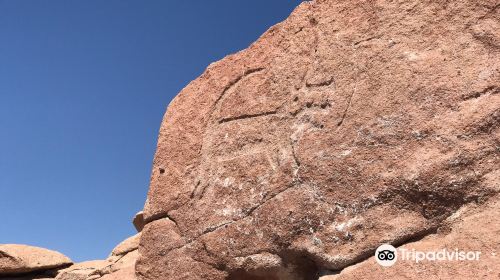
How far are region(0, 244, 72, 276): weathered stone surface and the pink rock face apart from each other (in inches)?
135

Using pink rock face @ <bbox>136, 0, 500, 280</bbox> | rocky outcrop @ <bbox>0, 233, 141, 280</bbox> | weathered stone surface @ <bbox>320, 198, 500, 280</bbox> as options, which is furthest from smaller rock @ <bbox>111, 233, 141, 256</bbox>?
weathered stone surface @ <bbox>320, 198, 500, 280</bbox>

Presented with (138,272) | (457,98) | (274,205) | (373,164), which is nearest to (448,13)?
(457,98)

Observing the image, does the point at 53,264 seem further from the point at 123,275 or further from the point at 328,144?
the point at 328,144

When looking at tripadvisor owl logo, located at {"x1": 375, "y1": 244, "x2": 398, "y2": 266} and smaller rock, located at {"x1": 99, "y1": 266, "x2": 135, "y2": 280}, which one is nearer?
tripadvisor owl logo, located at {"x1": 375, "y1": 244, "x2": 398, "y2": 266}

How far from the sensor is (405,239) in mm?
3580

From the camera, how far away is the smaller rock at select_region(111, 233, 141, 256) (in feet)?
24.9

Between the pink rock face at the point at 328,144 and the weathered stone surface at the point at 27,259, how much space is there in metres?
3.43

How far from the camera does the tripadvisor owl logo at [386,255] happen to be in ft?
11.6

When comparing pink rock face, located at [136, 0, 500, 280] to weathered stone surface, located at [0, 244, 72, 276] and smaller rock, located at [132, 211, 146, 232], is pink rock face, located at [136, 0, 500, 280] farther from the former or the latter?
smaller rock, located at [132, 211, 146, 232]

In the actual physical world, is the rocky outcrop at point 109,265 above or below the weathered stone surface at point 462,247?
above

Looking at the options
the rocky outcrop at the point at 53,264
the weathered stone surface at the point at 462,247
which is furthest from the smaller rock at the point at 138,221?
the weathered stone surface at the point at 462,247

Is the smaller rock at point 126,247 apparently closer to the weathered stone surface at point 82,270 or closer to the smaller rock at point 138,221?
the weathered stone surface at point 82,270

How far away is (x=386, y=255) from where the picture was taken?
11.7 feet

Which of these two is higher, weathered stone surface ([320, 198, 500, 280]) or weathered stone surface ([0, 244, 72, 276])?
weathered stone surface ([0, 244, 72, 276])
